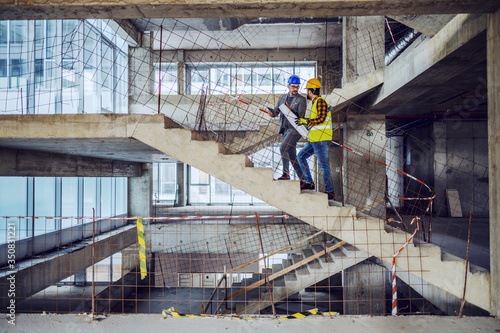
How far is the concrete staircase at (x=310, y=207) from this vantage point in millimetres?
5523

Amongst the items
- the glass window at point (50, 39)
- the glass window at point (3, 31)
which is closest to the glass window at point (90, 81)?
the glass window at point (50, 39)

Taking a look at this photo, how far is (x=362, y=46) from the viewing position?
9.66 m

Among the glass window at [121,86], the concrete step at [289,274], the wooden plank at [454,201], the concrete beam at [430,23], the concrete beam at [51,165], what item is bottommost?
the concrete step at [289,274]

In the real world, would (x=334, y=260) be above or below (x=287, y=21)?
below

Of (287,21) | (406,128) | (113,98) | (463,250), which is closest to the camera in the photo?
(463,250)

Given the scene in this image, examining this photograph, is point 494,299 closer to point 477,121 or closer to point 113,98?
point 477,121

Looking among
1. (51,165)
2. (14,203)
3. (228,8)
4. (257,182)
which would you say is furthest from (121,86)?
(228,8)

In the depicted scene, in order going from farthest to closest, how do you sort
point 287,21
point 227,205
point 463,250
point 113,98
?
point 227,205 < point 113,98 < point 287,21 < point 463,250

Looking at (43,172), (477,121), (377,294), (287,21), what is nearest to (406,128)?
(477,121)

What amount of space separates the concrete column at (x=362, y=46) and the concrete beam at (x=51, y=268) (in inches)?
313

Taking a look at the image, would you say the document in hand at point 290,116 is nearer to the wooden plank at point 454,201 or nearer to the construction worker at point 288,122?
A: the construction worker at point 288,122

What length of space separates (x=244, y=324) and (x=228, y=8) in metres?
3.83

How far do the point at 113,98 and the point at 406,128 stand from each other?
12467 millimetres

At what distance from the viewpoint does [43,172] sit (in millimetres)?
8852
